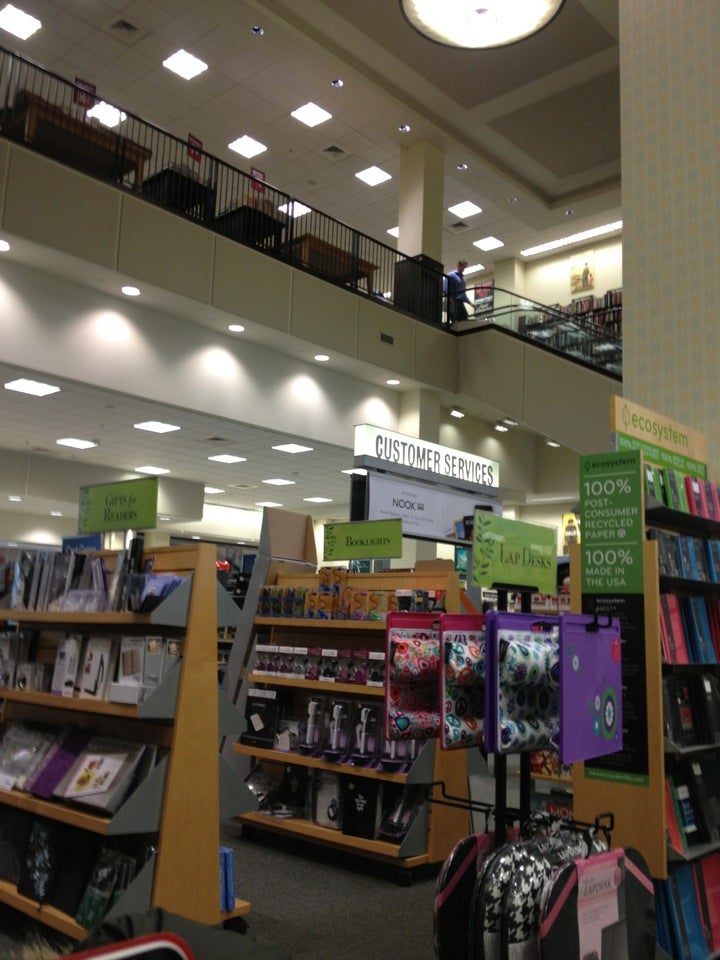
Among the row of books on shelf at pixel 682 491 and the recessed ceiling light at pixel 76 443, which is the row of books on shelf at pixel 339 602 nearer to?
the row of books on shelf at pixel 682 491

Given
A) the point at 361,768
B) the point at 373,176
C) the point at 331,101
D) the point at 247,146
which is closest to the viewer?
the point at 361,768

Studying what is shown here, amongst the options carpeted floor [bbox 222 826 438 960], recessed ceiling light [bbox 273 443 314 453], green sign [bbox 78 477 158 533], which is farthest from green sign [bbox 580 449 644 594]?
recessed ceiling light [bbox 273 443 314 453]

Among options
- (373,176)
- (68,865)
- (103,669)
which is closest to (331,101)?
(373,176)

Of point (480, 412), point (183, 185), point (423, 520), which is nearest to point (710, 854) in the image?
point (423, 520)

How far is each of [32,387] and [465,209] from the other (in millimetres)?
8696

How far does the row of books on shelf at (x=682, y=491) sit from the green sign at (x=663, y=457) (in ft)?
0.15

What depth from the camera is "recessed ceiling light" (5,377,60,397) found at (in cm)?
922

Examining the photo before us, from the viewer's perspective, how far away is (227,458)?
12938 mm

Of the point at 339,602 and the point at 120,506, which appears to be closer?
the point at 120,506

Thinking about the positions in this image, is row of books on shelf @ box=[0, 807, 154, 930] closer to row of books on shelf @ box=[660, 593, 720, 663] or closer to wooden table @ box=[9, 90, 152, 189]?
row of books on shelf @ box=[660, 593, 720, 663]

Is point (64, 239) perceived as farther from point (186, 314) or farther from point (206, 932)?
point (206, 932)

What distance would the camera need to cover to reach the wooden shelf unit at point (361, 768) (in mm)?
4555

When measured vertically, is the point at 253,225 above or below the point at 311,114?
below

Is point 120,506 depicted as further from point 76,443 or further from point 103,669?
point 76,443
